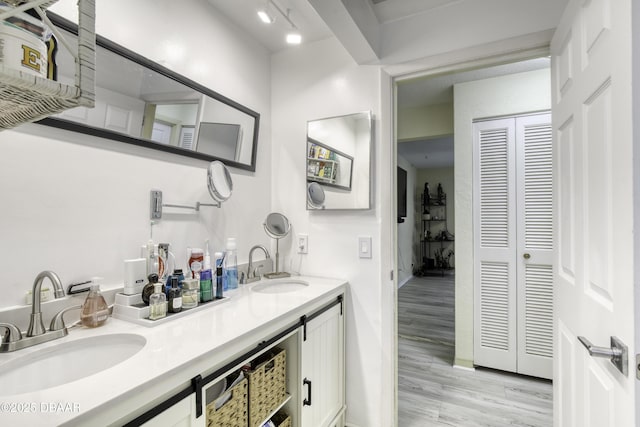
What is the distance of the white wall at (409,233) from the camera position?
5.75 metres

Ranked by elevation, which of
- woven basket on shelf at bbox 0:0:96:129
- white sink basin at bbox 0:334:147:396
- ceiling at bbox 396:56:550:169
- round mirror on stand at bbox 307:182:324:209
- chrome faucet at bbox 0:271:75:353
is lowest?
white sink basin at bbox 0:334:147:396

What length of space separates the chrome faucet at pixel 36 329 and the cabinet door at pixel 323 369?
34.9 inches

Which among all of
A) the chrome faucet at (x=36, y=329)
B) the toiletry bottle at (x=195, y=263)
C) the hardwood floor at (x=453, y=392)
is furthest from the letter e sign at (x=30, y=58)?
the hardwood floor at (x=453, y=392)

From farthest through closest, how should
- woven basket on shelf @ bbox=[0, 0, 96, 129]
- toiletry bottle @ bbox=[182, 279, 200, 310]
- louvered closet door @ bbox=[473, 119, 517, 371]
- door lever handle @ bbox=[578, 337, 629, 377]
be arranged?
louvered closet door @ bbox=[473, 119, 517, 371]
toiletry bottle @ bbox=[182, 279, 200, 310]
door lever handle @ bbox=[578, 337, 629, 377]
woven basket on shelf @ bbox=[0, 0, 96, 129]

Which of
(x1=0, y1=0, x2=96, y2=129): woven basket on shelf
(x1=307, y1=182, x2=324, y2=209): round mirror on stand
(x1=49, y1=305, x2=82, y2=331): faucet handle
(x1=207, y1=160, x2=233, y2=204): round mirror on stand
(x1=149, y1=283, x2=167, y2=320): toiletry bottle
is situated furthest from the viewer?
(x1=307, y1=182, x2=324, y2=209): round mirror on stand

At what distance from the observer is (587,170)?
38.2 inches

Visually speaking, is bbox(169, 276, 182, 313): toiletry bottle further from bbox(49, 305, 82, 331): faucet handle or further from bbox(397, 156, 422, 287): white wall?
bbox(397, 156, 422, 287): white wall

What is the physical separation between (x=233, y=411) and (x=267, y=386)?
19 cm

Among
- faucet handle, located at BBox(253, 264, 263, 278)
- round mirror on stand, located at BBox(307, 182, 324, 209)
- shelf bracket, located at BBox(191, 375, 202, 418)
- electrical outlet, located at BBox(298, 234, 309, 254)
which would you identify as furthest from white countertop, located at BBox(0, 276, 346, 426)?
round mirror on stand, located at BBox(307, 182, 324, 209)

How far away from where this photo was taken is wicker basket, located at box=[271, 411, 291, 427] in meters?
1.34

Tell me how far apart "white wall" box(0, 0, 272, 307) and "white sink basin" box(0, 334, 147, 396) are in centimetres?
24

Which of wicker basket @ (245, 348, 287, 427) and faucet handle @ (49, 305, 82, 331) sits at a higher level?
faucet handle @ (49, 305, 82, 331)

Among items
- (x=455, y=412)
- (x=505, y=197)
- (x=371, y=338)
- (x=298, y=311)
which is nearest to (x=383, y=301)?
(x=371, y=338)

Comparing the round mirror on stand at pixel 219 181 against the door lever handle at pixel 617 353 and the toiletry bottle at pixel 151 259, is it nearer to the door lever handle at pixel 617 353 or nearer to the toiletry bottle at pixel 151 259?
the toiletry bottle at pixel 151 259
